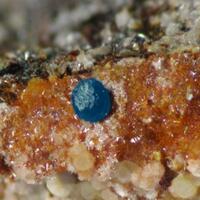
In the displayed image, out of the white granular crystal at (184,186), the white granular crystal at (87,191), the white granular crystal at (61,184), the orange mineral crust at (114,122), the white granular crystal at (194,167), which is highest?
→ the orange mineral crust at (114,122)

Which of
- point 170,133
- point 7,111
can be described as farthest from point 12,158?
point 170,133

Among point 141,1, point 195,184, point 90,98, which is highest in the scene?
point 141,1

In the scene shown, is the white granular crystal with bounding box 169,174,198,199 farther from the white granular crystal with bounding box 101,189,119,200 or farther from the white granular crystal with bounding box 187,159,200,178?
the white granular crystal with bounding box 101,189,119,200

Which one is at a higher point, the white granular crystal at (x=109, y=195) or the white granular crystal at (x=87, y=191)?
the white granular crystal at (x=87, y=191)

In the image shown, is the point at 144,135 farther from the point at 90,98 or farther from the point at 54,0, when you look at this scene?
the point at 54,0

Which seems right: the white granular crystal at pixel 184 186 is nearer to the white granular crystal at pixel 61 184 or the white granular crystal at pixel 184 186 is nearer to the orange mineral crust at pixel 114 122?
the orange mineral crust at pixel 114 122

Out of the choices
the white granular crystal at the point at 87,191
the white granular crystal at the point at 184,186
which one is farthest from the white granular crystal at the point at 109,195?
the white granular crystal at the point at 184,186

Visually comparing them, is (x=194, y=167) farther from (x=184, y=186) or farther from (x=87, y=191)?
(x=87, y=191)
